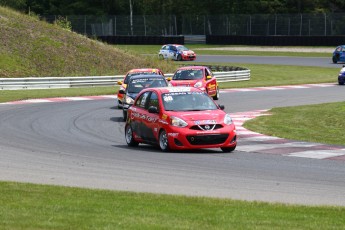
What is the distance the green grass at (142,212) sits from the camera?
30.1 feet

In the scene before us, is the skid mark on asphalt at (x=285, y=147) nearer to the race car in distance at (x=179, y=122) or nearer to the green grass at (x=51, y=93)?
the race car in distance at (x=179, y=122)

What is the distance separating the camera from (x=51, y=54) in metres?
48.4

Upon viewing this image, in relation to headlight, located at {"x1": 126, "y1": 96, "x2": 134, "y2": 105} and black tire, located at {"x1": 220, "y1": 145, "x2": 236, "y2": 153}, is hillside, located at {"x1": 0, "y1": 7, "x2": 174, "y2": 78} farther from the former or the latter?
black tire, located at {"x1": 220, "y1": 145, "x2": 236, "y2": 153}

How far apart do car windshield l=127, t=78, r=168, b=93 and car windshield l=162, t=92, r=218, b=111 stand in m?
8.29

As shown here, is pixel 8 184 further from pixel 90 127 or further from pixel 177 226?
pixel 90 127

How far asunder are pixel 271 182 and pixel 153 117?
5.67 m

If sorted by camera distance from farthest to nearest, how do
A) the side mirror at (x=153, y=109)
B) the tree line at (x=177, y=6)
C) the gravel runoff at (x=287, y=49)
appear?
the tree line at (x=177, y=6)
the gravel runoff at (x=287, y=49)
the side mirror at (x=153, y=109)

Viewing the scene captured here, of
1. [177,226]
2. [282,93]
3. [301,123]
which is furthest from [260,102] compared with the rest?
[177,226]

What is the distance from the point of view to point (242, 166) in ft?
50.8

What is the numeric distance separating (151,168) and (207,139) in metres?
2.79

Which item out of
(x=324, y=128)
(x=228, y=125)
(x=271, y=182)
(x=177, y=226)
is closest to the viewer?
(x=177, y=226)

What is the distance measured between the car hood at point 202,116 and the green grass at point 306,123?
3226 mm

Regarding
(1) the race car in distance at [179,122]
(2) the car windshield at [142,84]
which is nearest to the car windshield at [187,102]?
(1) the race car in distance at [179,122]

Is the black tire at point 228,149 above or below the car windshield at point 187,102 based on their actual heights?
below
